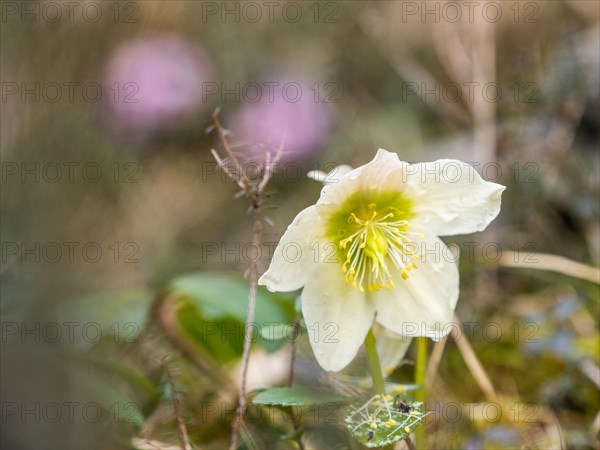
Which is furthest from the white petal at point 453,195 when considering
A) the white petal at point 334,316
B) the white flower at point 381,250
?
the white petal at point 334,316

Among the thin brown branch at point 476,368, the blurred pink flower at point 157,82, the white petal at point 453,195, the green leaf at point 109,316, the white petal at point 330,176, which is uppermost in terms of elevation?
the blurred pink flower at point 157,82

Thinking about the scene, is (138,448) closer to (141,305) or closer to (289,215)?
(141,305)

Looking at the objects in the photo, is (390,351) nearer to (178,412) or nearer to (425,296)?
(425,296)

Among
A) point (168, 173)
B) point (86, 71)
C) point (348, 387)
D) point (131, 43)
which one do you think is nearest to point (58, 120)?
point (86, 71)

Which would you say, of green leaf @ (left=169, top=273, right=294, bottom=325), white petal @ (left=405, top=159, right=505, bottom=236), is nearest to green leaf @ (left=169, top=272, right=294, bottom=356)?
green leaf @ (left=169, top=273, right=294, bottom=325)

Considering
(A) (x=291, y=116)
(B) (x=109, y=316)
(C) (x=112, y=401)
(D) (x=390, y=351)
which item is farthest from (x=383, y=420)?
(A) (x=291, y=116)

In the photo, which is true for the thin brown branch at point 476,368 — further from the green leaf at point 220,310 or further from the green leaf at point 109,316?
the green leaf at point 109,316
